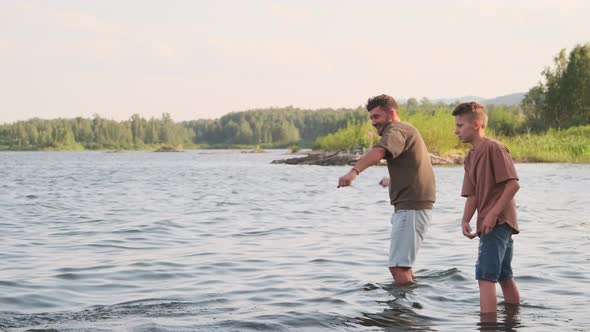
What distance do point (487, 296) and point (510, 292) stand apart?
0.90m

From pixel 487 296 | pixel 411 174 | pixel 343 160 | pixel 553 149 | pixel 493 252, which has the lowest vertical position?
pixel 343 160

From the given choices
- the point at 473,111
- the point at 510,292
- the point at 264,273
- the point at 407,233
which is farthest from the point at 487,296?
the point at 264,273

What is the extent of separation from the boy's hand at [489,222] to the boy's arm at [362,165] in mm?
1154

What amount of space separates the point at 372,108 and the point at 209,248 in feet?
20.0

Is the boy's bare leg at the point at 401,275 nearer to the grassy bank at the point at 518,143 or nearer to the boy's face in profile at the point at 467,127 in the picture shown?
the boy's face in profile at the point at 467,127

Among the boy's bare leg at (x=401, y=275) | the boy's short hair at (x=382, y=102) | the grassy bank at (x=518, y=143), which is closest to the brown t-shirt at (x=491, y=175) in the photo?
the boy's short hair at (x=382, y=102)

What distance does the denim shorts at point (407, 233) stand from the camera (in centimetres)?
898

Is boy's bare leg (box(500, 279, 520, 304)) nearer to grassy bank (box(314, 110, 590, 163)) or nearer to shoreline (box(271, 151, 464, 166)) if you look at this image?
grassy bank (box(314, 110, 590, 163))

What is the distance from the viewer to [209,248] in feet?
47.0

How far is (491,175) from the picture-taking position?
7.45 meters

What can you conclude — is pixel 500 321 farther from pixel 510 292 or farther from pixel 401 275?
pixel 401 275

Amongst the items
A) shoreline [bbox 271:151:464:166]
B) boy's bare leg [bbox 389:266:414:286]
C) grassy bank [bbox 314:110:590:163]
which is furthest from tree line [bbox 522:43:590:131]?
boy's bare leg [bbox 389:266:414:286]

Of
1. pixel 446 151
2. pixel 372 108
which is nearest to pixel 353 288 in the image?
pixel 372 108

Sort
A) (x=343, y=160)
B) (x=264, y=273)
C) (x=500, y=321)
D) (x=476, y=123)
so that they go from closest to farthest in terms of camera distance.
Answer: (x=476, y=123) → (x=500, y=321) → (x=264, y=273) → (x=343, y=160)
